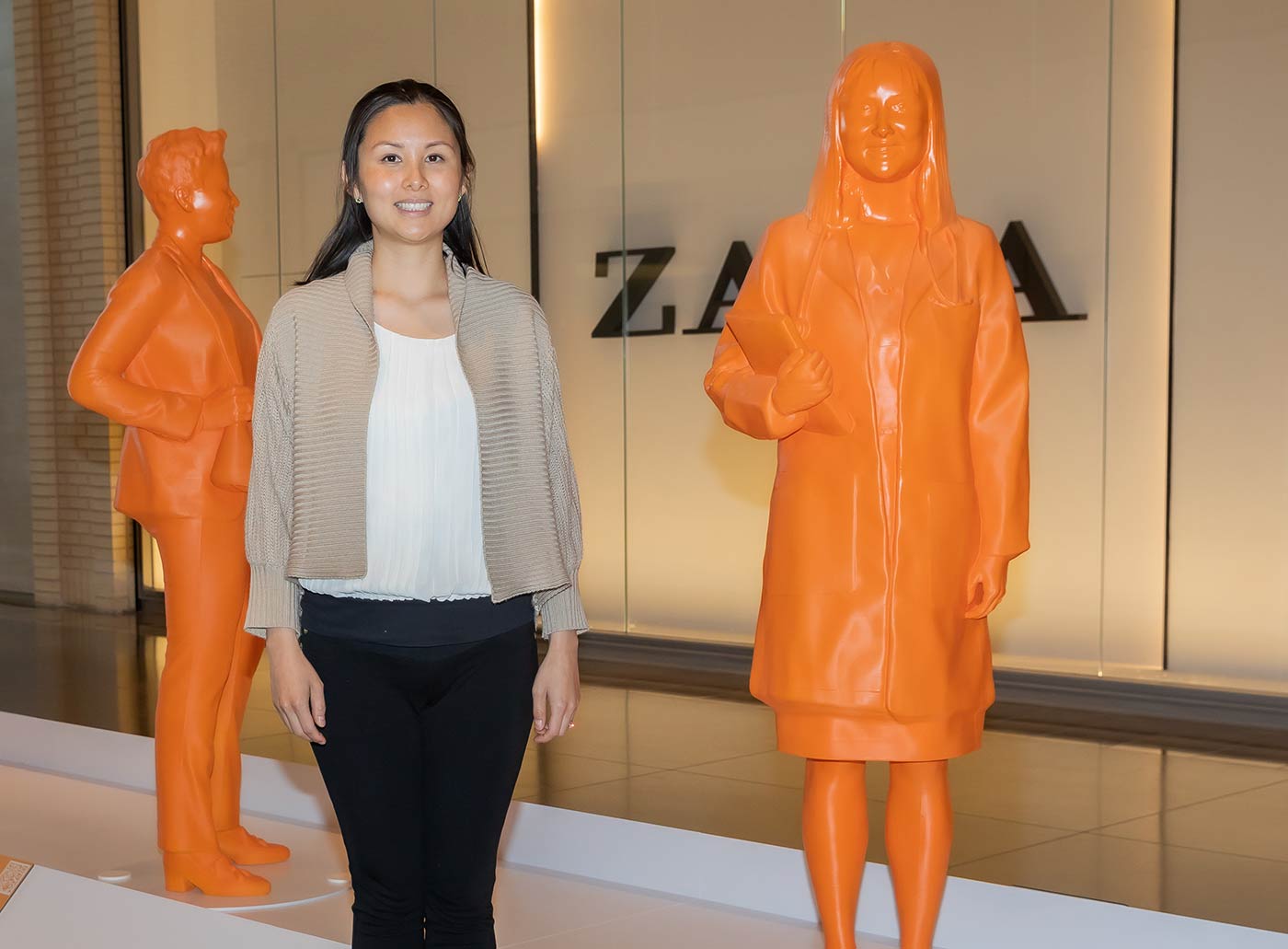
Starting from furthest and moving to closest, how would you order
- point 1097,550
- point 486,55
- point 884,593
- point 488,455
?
point 486,55, point 1097,550, point 884,593, point 488,455

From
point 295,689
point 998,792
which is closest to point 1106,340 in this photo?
point 998,792

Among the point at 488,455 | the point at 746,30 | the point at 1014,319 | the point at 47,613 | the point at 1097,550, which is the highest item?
the point at 746,30

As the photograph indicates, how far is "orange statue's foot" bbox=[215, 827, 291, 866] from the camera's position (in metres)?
3.83

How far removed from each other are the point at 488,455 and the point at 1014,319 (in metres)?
1.15

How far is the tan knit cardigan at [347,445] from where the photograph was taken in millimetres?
2107

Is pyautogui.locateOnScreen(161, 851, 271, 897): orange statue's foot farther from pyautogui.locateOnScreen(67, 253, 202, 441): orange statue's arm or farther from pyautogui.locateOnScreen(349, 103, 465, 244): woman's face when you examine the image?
pyautogui.locateOnScreen(349, 103, 465, 244): woman's face

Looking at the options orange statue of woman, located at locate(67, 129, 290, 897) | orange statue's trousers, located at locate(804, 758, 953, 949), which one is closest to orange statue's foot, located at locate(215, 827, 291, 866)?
orange statue of woman, located at locate(67, 129, 290, 897)

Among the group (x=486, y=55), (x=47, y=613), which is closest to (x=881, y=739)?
(x=486, y=55)

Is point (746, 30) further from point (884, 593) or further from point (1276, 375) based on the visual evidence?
point (884, 593)

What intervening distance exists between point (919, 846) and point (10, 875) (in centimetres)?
223

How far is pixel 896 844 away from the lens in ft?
9.28

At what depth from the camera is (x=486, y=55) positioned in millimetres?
7832

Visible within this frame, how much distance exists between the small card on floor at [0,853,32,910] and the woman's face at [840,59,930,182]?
8.50 ft

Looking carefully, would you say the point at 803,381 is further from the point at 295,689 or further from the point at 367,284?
the point at 295,689
